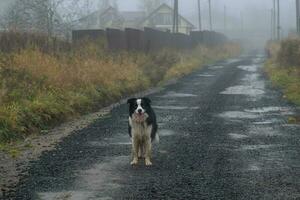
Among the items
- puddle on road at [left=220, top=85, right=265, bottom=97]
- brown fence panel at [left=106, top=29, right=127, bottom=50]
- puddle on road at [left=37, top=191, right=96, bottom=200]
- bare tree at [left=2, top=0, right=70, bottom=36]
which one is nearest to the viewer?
puddle on road at [left=37, top=191, right=96, bottom=200]

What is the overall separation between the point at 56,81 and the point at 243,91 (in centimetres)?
792

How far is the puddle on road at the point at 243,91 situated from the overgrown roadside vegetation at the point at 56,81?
3175 millimetres

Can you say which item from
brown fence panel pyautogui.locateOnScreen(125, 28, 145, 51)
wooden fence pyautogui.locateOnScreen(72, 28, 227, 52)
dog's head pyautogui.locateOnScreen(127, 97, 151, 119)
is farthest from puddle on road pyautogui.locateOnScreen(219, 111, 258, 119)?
brown fence panel pyautogui.locateOnScreen(125, 28, 145, 51)

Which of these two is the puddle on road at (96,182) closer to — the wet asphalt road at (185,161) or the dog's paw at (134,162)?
the wet asphalt road at (185,161)

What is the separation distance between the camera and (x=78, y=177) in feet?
26.4

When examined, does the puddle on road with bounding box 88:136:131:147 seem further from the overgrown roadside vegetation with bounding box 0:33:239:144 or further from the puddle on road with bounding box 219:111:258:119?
the puddle on road with bounding box 219:111:258:119

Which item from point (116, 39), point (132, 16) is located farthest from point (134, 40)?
point (132, 16)

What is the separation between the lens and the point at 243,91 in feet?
70.7

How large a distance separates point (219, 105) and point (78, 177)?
946 cm

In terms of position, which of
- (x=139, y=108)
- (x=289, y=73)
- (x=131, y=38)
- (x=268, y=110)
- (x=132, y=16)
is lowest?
(x=268, y=110)

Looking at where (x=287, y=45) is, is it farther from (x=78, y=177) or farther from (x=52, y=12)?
(x=78, y=177)

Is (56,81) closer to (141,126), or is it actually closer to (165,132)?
(165,132)

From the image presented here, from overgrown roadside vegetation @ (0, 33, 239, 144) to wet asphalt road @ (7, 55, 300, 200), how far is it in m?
1.01

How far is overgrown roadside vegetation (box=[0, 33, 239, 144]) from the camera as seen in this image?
12.4 metres
